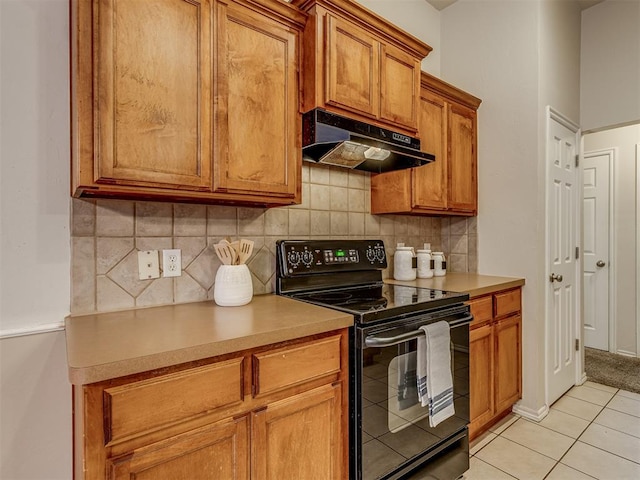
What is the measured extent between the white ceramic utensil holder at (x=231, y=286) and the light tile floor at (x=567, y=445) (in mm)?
1492

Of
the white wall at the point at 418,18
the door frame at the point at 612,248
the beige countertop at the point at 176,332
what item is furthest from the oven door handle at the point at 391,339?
the door frame at the point at 612,248

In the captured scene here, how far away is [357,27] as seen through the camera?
177 cm

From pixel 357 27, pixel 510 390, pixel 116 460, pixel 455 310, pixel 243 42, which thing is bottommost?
pixel 510 390

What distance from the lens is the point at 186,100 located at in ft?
4.35

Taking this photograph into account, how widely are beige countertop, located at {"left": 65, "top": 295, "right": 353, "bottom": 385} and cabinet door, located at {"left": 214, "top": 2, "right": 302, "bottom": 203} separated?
0.51m

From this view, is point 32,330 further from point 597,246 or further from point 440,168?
point 597,246

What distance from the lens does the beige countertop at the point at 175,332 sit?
89 centimetres

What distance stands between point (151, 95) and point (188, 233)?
2.00 ft

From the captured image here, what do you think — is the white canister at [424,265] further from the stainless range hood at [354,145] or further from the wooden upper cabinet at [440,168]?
A: the stainless range hood at [354,145]

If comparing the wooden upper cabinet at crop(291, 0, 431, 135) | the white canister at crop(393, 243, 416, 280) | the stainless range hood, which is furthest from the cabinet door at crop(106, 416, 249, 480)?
the white canister at crop(393, 243, 416, 280)

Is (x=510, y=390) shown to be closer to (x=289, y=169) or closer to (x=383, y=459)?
(x=383, y=459)

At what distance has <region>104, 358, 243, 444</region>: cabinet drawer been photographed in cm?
88

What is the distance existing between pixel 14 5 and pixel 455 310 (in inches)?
86.1

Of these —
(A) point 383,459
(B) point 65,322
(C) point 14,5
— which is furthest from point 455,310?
(C) point 14,5
